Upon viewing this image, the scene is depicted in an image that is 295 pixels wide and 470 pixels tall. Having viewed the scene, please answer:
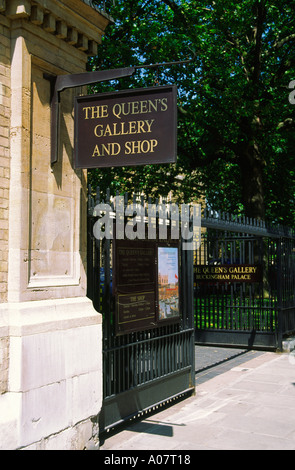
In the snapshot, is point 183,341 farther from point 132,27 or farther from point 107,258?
point 132,27

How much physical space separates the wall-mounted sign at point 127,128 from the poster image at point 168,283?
6.80 ft

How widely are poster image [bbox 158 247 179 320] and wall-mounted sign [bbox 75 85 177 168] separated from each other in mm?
2073

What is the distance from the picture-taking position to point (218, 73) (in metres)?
15.4

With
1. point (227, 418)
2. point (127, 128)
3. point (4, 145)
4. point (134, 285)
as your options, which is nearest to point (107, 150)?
point (127, 128)

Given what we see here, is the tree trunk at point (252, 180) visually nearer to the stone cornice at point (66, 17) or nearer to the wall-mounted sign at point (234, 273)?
the wall-mounted sign at point (234, 273)

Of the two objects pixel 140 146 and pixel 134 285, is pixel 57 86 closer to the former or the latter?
pixel 140 146

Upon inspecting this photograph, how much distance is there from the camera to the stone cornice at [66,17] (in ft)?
16.0

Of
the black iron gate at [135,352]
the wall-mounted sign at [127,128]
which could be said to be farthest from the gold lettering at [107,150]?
the black iron gate at [135,352]

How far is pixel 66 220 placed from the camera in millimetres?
5574

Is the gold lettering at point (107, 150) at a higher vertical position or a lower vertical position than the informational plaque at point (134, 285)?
higher

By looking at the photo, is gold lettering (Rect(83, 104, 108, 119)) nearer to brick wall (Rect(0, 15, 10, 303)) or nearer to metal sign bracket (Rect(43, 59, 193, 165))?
metal sign bracket (Rect(43, 59, 193, 165))

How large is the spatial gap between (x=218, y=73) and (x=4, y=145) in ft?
38.3

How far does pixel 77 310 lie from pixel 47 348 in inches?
24.0

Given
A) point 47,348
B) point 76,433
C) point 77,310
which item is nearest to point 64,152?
point 77,310
